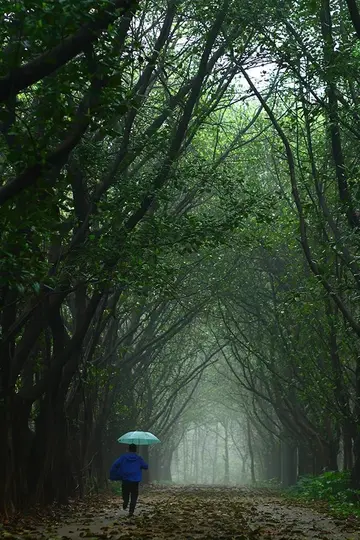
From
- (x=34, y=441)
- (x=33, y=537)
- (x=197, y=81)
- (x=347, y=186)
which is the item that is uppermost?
(x=197, y=81)

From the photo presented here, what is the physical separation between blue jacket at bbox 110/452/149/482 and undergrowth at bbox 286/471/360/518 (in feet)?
Result: 13.4

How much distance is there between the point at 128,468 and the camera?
1578 centimetres

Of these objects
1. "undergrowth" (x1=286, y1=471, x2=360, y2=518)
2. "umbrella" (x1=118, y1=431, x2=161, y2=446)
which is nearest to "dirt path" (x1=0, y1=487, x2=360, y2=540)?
"undergrowth" (x1=286, y1=471, x2=360, y2=518)

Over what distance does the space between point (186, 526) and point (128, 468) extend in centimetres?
277

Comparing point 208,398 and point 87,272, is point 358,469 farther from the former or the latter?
point 208,398

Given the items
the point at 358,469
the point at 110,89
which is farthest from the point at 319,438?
the point at 110,89

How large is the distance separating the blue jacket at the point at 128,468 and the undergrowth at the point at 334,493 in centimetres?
407

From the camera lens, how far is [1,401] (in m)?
13.7

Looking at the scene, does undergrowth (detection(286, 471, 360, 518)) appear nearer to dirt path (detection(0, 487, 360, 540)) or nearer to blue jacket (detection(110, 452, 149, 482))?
dirt path (detection(0, 487, 360, 540))

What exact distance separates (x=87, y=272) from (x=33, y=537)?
190 inches

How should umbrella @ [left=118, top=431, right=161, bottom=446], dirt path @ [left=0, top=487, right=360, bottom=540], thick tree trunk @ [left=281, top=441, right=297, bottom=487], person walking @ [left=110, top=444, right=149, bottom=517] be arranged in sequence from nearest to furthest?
dirt path @ [left=0, top=487, right=360, bottom=540]
person walking @ [left=110, top=444, right=149, bottom=517]
umbrella @ [left=118, top=431, right=161, bottom=446]
thick tree trunk @ [left=281, top=441, right=297, bottom=487]

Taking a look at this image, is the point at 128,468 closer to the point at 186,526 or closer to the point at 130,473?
the point at 130,473

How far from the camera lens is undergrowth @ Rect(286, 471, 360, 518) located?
17.6 metres

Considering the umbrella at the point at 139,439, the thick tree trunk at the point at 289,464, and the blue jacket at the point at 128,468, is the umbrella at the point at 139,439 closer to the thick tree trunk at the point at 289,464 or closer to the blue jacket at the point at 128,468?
the blue jacket at the point at 128,468
